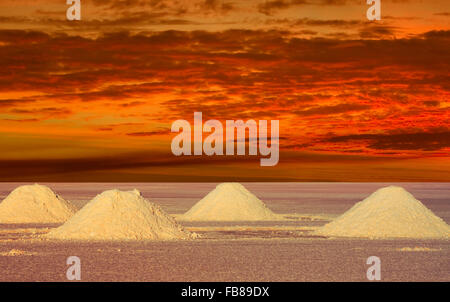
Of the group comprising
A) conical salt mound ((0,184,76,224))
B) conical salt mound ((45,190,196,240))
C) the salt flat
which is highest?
conical salt mound ((0,184,76,224))

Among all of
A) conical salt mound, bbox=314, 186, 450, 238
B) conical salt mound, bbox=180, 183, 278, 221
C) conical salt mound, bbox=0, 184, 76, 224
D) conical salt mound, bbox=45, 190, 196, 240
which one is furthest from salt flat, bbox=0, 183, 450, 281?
conical salt mound, bbox=180, 183, 278, 221

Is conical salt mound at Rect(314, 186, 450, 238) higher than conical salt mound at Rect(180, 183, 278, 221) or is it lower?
lower

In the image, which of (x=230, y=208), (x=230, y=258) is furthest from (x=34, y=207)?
(x=230, y=258)

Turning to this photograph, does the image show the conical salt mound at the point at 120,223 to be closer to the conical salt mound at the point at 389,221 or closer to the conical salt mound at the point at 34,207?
the conical salt mound at the point at 389,221

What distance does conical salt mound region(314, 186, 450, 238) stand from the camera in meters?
25.9

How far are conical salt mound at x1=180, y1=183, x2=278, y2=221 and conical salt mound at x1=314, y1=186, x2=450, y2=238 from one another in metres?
7.92

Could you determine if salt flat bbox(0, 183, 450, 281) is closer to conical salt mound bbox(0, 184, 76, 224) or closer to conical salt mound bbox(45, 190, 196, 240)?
conical salt mound bbox(45, 190, 196, 240)

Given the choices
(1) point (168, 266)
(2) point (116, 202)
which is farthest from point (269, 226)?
(1) point (168, 266)

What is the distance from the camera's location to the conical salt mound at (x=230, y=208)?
35000 millimetres

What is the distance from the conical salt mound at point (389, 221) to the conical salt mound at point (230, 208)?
26.0ft

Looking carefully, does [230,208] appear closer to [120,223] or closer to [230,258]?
[120,223]

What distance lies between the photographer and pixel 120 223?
25.3 metres

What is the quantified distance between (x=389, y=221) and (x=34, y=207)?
51.7 feet

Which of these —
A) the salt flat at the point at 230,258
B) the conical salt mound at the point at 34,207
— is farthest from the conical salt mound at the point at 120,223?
the conical salt mound at the point at 34,207
